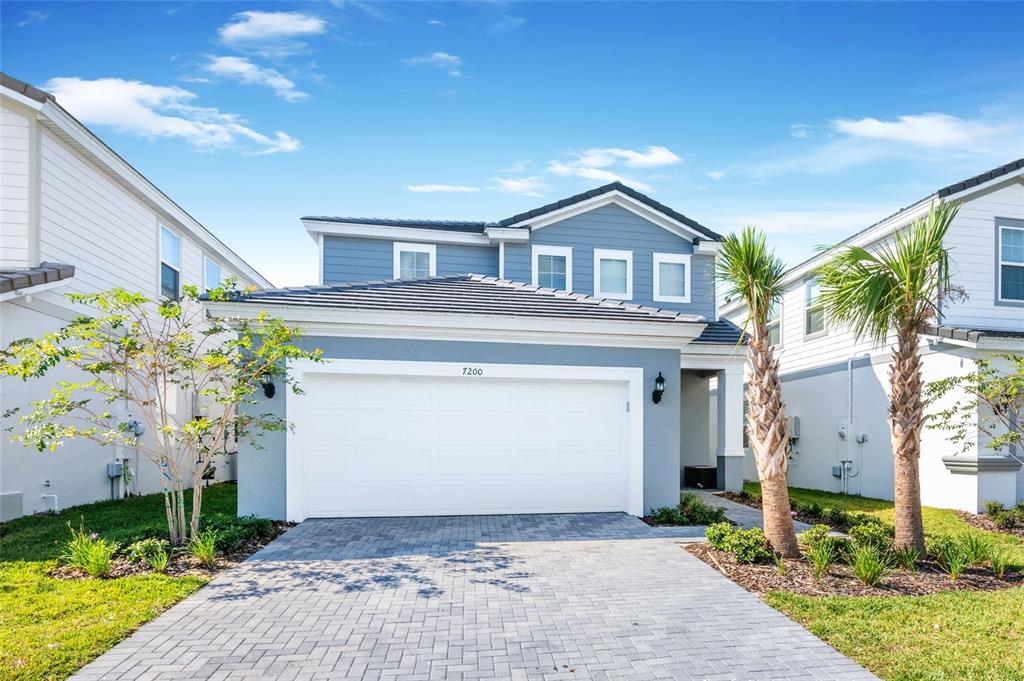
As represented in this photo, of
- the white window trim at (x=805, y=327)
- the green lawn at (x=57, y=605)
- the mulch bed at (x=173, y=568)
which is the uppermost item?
the white window trim at (x=805, y=327)

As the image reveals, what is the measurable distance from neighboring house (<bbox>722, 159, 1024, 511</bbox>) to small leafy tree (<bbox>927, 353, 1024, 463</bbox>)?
1.29ft

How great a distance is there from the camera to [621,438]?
9734 mm

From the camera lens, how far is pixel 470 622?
5031 mm

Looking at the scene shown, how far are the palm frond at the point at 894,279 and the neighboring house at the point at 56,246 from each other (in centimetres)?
1146

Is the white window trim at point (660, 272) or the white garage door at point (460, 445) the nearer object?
the white garage door at point (460, 445)

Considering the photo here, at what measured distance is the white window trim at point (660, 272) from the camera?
1459cm

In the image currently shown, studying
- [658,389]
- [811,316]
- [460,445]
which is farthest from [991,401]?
[460,445]

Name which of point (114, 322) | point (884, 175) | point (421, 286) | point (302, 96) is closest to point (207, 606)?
point (114, 322)

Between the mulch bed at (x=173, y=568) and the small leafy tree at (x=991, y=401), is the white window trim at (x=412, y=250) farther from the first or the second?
the small leafy tree at (x=991, y=401)

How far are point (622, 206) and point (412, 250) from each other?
5524 mm

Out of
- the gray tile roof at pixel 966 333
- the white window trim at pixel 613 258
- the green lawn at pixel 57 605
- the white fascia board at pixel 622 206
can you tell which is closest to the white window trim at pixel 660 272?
the white fascia board at pixel 622 206

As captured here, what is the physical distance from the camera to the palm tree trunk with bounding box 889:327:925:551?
7031 mm

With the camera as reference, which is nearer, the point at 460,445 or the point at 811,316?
the point at 460,445

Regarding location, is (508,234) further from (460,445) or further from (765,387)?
(765,387)
